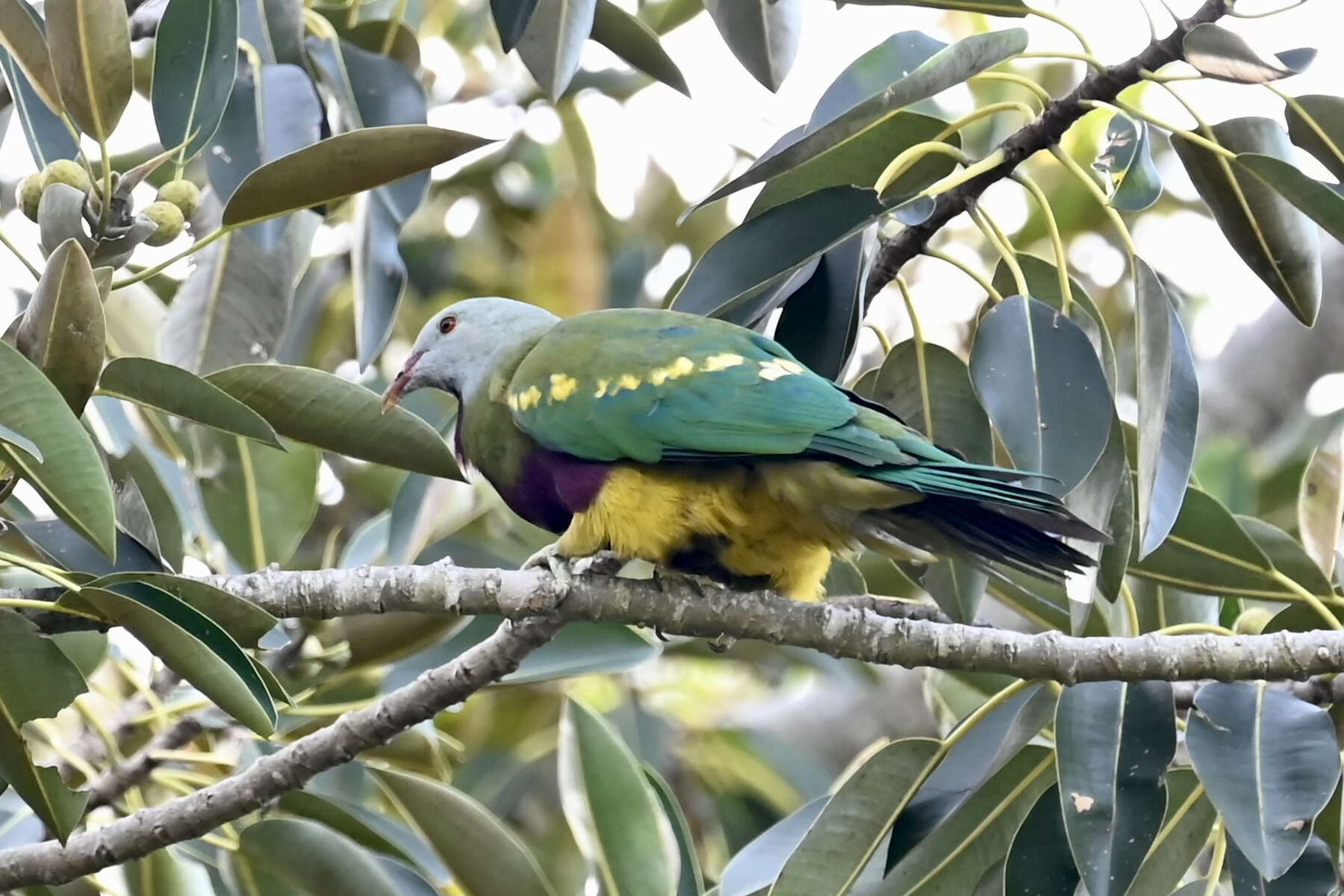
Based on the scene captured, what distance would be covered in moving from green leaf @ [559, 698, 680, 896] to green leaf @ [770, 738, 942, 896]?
338 mm

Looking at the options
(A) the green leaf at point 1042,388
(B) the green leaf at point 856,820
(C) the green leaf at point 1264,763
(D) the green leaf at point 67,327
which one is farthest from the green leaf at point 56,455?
(C) the green leaf at point 1264,763

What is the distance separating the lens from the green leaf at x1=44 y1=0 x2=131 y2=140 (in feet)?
6.55

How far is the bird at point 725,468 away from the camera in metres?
2.34

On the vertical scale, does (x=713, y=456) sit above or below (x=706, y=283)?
below

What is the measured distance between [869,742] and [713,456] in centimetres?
220

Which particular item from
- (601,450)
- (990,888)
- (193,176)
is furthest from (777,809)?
(193,176)

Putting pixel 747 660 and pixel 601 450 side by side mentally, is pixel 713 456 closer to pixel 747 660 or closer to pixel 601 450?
pixel 601 450

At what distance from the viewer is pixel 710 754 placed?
4410mm

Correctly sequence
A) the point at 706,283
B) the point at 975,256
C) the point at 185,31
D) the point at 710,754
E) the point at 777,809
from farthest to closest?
the point at 975,256, the point at 710,754, the point at 777,809, the point at 706,283, the point at 185,31

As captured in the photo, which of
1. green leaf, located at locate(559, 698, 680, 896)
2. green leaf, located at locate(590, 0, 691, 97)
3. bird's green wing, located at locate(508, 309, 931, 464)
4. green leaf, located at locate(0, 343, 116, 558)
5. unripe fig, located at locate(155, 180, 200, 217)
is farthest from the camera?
green leaf, located at locate(590, 0, 691, 97)

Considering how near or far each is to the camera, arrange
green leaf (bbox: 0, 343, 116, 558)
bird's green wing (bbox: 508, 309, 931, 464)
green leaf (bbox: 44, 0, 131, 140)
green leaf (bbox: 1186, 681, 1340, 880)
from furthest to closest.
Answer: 1. bird's green wing (bbox: 508, 309, 931, 464)
2. green leaf (bbox: 1186, 681, 1340, 880)
3. green leaf (bbox: 44, 0, 131, 140)
4. green leaf (bbox: 0, 343, 116, 558)

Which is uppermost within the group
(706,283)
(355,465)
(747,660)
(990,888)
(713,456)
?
(706,283)

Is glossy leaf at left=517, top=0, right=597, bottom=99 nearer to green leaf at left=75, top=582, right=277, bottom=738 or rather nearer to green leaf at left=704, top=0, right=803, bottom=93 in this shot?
green leaf at left=704, top=0, right=803, bottom=93

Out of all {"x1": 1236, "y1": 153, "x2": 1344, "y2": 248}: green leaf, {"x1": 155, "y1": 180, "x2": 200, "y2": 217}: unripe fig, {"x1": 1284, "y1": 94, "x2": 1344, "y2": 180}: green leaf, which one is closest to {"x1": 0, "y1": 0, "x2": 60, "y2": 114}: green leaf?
{"x1": 155, "y1": 180, "x2": 200, "y2": 217}: unripe fig
